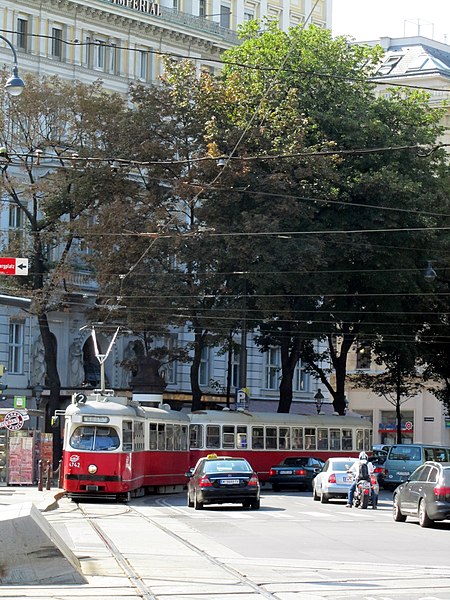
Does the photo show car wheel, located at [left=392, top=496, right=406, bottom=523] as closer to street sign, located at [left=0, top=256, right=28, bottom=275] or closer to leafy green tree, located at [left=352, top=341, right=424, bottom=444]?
street sign, located at [left=0, top=256, right=28, bottom=275]

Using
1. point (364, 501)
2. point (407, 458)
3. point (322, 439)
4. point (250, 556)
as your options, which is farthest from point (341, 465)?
point (250, 556)

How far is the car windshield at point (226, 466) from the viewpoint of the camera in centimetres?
3362

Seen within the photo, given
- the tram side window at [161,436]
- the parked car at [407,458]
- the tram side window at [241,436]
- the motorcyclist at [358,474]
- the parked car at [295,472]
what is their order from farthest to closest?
the tram side window at [241,436]
the parked car at [407,458]
the parked car at [295,472]
the tram side window at [161,436]
the motorcyclist at [358,474]

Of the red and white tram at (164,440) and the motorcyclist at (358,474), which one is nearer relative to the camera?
the motorcyclist at (358,474)

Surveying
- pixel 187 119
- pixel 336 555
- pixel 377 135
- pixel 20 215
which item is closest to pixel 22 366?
pixel 20 215

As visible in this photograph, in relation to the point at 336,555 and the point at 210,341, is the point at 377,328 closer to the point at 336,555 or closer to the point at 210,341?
the point at 210,341

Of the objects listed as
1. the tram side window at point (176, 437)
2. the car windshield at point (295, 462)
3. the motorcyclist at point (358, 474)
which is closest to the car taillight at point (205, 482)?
the motorcyclist at point (358, 474)

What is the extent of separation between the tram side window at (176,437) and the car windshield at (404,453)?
30.3 feet

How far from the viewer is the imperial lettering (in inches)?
2600

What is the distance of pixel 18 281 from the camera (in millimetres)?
53281

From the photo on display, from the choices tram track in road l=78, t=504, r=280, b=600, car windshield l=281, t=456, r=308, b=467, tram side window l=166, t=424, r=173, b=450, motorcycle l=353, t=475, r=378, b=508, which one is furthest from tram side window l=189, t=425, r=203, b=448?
tram track in road l=78, t=504, r=280, b=600

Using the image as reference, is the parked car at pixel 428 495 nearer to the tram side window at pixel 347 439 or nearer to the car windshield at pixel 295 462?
the car windshield at pixel 295 462

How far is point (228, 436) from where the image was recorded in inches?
2015

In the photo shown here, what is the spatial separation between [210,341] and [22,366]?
11572 millimetres
